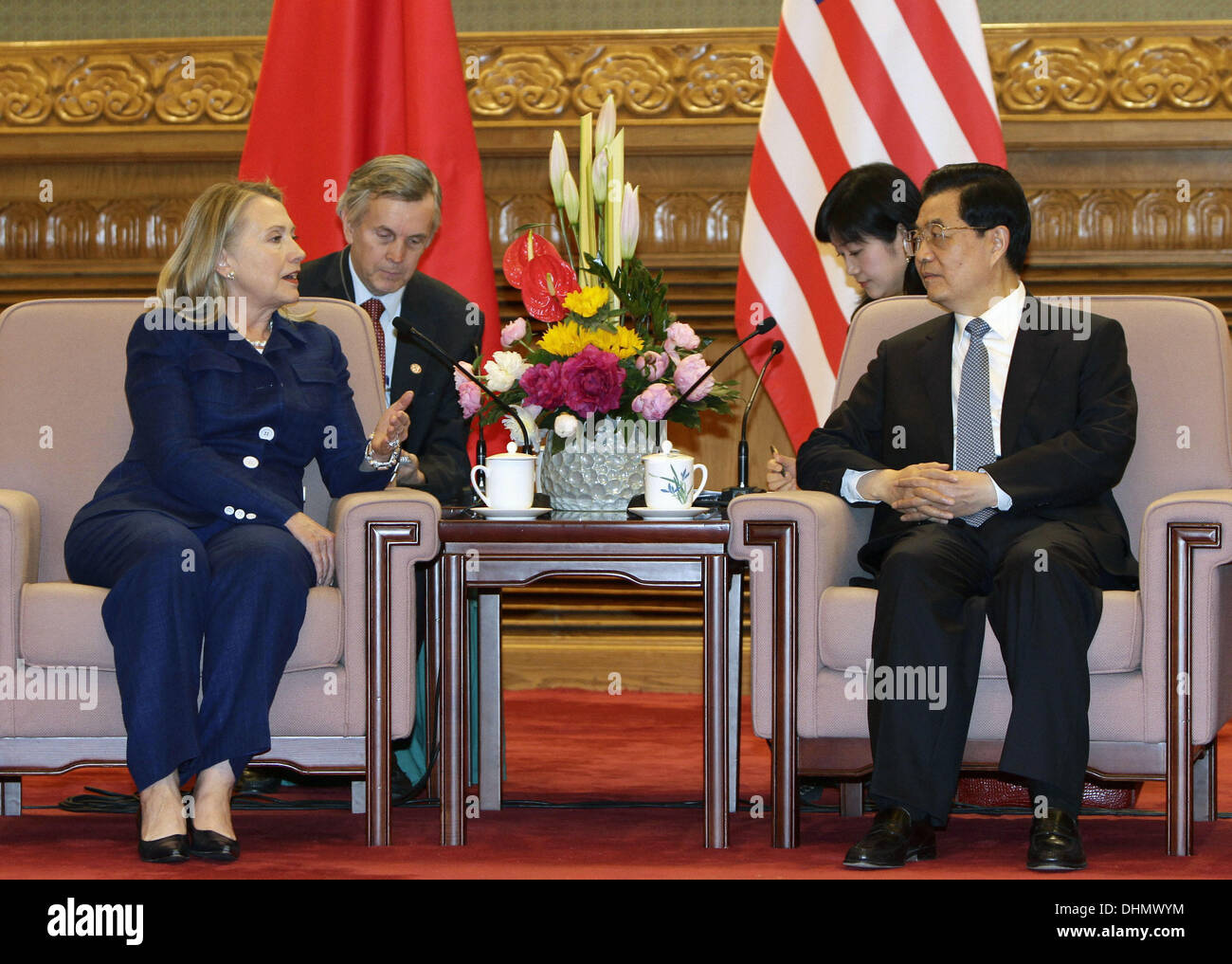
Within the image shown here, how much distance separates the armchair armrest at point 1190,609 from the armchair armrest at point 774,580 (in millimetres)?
560

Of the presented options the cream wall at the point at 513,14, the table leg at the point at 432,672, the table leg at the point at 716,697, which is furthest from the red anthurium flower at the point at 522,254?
the cream wall at the point at 513,14

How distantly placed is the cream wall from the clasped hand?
2.85 m

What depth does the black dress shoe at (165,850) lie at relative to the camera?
2.37 meters

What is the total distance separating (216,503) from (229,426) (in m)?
0.19

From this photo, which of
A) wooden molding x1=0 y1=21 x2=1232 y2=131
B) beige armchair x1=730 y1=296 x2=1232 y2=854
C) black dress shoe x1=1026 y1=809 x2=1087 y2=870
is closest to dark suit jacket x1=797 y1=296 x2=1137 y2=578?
beige armchair x1=730 y1=296 x2=1232 y2=854

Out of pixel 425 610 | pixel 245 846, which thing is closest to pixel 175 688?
pixel 245 846

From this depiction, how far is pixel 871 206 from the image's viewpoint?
3.29m

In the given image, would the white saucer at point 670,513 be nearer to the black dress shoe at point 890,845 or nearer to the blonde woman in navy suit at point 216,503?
the blonde woman in navy suit at point 216,503

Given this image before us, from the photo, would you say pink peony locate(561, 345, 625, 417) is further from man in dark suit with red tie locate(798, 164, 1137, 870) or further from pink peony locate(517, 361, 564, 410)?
man in dark suit with red tie locate(798, 164, 1137, 870)

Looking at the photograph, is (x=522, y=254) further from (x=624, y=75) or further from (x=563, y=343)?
(x=624, y=75)

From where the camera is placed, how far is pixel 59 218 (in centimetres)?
501

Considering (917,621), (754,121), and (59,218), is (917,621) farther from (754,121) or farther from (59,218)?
(59,218)

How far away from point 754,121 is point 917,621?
2.78 m

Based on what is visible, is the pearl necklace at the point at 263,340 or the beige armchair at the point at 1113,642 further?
the pearl necklace at the point at 263,340
